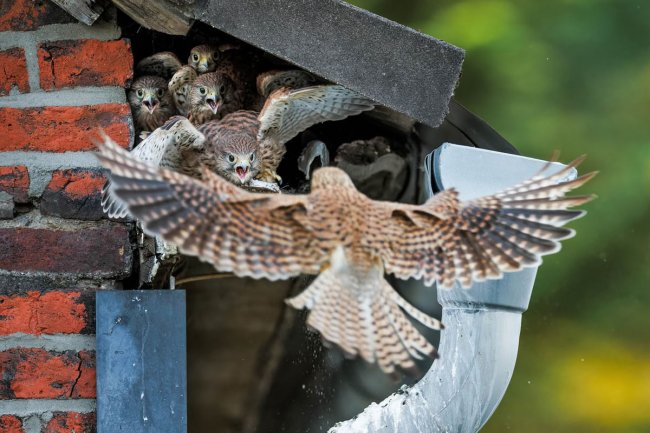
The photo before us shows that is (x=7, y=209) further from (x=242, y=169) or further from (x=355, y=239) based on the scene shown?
(x=355, y=239)

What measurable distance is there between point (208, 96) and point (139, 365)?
0.96 meters

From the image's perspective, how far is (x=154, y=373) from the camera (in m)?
2.65

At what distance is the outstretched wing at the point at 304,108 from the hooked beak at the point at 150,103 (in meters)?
0.30

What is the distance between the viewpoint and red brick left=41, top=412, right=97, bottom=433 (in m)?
2.68

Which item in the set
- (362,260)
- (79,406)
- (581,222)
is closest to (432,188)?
(362,260)

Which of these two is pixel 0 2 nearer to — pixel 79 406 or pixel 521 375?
pixel 79 406

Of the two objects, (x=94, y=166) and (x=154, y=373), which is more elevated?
(x=94, y=166)

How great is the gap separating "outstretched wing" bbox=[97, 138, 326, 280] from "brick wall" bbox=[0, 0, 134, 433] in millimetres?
435

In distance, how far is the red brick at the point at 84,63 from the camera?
2781 mm

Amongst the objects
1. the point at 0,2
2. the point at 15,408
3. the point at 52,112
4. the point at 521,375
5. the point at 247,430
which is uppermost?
the point at 0,2

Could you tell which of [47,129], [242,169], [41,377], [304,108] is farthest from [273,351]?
[47,129]

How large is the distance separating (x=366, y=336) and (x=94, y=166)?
0.79 m

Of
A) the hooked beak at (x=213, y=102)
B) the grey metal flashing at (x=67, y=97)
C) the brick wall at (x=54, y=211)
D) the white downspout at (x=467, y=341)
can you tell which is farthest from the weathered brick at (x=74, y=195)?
the white downspout at (x=467, y=341)

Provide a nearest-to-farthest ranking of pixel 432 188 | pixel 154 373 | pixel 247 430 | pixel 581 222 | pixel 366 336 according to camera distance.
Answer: pixel 366 336 → pixel 154 373 → pixel 432 188 → pixel 247 430 → pixel 581 222
